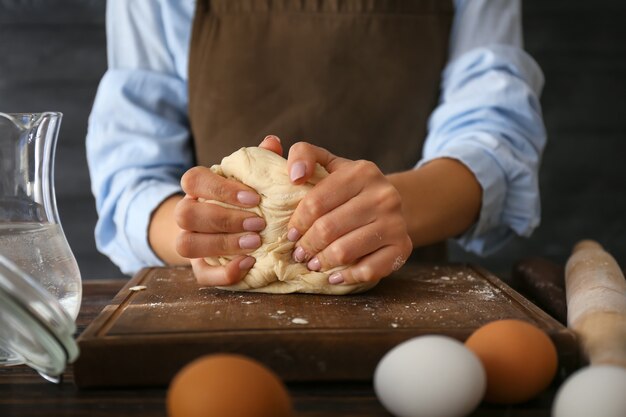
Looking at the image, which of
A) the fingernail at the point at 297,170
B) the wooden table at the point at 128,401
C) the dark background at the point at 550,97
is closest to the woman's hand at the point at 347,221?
the fingernail at the point at 297,170

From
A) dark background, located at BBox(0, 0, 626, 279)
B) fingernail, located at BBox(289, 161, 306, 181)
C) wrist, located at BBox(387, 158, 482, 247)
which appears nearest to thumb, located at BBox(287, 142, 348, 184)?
fingernail, located at BBox(289, 161, 306, 181)

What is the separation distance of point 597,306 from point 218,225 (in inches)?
17.5

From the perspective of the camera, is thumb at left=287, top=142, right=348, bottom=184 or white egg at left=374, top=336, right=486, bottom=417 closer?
white egg at left=374, top=336, right=486, bottom=417

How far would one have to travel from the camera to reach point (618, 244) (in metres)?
1.98

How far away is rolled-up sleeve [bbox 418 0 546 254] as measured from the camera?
125 cm

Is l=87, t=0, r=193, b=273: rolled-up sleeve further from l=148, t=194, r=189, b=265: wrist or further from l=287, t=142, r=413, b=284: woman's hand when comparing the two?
l=287, t=142, r=413, b=284: woman's hand

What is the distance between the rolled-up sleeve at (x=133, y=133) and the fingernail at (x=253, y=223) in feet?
1.28

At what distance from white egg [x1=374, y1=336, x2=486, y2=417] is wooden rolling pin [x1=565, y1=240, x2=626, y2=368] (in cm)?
16

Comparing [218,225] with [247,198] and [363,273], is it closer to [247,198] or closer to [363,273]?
[247,198]

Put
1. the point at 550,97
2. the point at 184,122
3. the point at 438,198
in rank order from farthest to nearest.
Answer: the point at 550,97 < the point at 184,122 < the point at 438,198

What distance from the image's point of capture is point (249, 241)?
2.94 feet

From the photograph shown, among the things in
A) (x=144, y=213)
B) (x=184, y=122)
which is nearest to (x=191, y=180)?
(x=144, y=213)

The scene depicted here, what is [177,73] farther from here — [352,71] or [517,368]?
[517,368]

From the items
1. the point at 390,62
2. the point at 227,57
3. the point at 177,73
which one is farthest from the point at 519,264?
the point at 177,73
